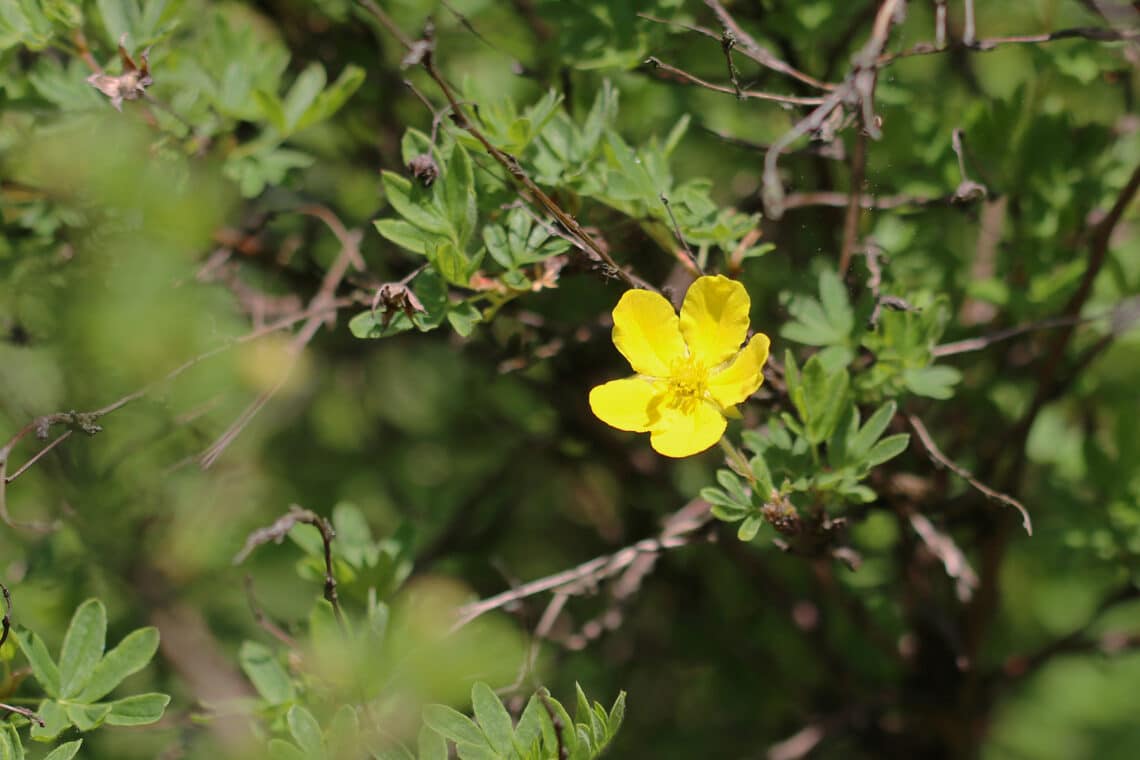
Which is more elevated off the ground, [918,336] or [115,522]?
[918,336]

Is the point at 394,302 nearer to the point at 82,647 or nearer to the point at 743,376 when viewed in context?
the point at 743,376

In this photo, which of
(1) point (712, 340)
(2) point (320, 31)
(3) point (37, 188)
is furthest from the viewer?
(2) point (320, 31)

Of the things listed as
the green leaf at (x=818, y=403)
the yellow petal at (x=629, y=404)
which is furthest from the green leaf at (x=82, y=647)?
the green leaf at (x=818, y=403)

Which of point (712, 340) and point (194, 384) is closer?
point (712, 340)

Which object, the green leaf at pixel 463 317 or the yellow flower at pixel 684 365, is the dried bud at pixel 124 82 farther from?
the yellow flower at pixel 684 365

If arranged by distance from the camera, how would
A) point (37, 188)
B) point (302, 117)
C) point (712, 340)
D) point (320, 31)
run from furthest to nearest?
point (320, 31) → point (37, 188) → point (302, 117) → point (712, 340)

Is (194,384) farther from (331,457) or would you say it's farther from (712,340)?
(712,340)

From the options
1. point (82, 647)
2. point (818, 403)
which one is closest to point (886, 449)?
point (818, 403)

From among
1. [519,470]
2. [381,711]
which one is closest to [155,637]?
[381,711]
